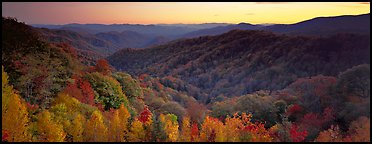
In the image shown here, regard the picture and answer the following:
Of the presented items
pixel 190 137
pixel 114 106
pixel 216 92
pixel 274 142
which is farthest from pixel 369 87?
pixel 216 92

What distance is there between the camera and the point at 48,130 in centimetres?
2970

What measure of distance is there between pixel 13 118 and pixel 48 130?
2.81 metres

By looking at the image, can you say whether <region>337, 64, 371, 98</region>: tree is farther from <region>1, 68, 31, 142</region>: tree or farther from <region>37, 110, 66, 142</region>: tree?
<region>1, 68, 31, 142</region>: tree

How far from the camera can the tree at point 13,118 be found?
92.0ft

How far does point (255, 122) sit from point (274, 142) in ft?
43.7

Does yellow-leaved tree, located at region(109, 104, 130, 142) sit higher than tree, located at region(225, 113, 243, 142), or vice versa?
yellow-leaved tree, located at region(109, 104, 130, 142)

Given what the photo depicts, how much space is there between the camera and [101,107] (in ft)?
142

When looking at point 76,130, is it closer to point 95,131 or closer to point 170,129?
point 95,131

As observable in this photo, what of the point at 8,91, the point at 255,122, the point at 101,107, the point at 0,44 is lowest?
the point at 255,122

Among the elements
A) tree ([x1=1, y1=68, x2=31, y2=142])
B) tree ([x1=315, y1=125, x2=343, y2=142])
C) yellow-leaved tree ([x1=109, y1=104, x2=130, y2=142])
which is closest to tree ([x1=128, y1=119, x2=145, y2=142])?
yellow-leaved tree ([x1=109, y1=104, x2=130, y2=142])

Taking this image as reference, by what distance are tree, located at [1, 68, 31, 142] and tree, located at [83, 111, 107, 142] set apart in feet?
18.3

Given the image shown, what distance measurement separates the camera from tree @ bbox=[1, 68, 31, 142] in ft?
92.0

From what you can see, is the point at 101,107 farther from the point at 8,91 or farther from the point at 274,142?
the point at 274,142

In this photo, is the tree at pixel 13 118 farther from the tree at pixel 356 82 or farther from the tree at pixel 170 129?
the tree at pixel 356 82
